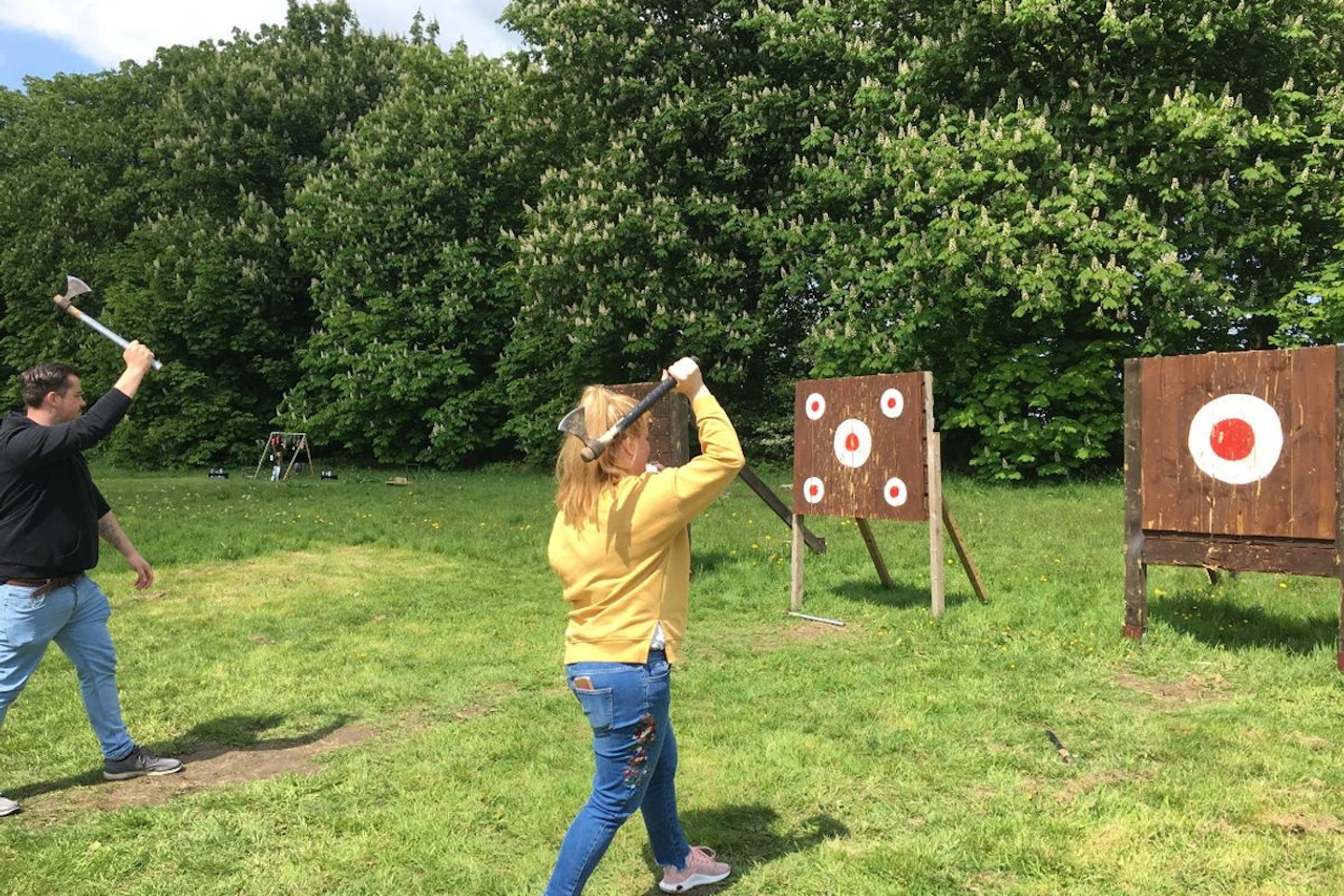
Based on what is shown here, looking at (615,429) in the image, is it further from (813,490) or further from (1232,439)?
(813,490)

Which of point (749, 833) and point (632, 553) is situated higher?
point (632, 553)

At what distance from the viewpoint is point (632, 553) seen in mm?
3133

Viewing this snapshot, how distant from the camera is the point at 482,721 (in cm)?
576

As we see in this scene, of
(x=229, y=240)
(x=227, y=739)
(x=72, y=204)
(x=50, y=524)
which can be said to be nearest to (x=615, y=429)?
(x=50, y=524)

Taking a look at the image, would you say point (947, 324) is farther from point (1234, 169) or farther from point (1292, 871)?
point (1292, 871)

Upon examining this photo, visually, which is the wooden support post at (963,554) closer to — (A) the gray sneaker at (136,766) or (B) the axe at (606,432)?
(B) the axe at (606,432)

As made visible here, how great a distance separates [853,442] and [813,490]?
0.65 meters

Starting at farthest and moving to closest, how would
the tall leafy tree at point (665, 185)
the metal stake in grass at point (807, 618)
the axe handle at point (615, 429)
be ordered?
the tall leafy tree at point (665, 185)
the metal stake in grass at point (807, 618)
the axe handle at point (615, 429)

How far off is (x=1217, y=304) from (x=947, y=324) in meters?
4.59

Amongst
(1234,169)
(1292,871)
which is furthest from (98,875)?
→ (1234,169)

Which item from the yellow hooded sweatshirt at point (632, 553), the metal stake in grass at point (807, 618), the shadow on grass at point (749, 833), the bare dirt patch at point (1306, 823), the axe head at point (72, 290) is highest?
the axe head at point (72, 290)

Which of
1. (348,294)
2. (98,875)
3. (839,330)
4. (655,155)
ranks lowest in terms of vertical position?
(98,875)

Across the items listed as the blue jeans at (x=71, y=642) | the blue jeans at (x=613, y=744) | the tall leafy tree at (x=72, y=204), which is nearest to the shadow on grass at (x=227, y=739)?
the blue jeans at (x=71, y=642)

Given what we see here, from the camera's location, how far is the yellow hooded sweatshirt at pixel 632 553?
3109mm
